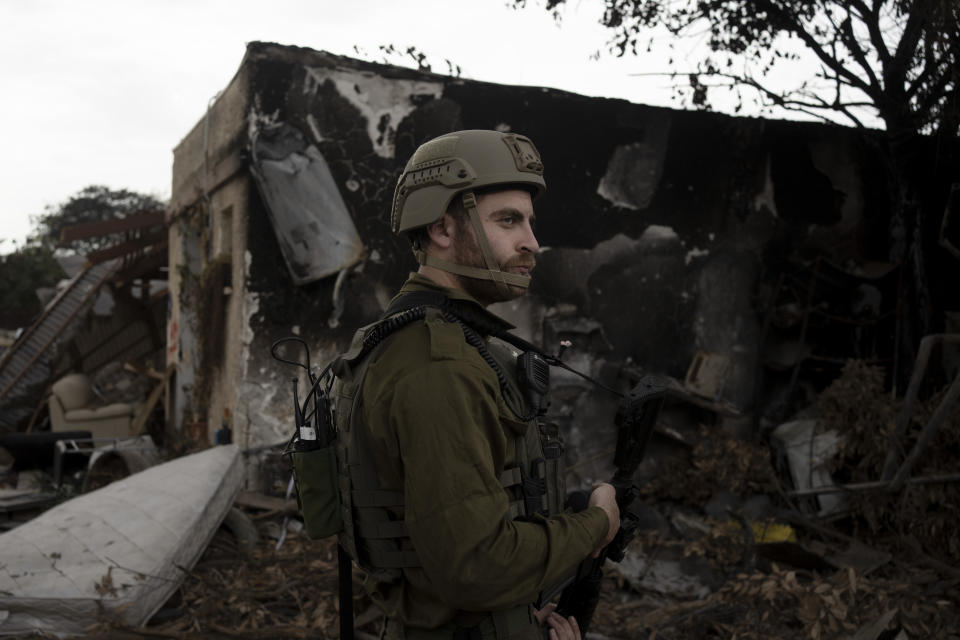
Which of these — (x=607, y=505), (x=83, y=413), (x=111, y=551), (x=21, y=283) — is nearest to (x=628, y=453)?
(x=607, y=505)

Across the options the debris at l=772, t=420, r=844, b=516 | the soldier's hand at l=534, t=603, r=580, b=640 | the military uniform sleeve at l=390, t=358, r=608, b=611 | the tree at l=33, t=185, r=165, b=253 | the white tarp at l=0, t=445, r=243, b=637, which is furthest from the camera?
the tree at l=33, t=185, r=165, b=253

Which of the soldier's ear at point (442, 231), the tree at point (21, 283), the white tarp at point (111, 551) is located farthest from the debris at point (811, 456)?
the tree at point (21, 283)

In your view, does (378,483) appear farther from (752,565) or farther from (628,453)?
(752,565)

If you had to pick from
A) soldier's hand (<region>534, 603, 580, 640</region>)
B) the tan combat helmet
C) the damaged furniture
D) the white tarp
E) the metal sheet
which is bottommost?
the damaged furniture

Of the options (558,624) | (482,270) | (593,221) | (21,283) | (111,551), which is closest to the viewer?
(482,270)

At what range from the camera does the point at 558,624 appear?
192 centimetres

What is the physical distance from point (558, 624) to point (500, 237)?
100 cm

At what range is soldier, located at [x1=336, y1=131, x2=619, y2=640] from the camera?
1419mm

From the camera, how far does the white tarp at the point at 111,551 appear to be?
3605mm

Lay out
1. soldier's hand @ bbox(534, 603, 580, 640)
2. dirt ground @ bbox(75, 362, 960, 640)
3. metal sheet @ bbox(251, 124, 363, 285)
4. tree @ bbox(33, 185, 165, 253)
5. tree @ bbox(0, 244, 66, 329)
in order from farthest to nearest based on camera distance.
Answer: tree @ bbox(33, 185, 165, 253), tree @ bbox(0, 244, 66, 329), metal sheet @ bbox(251, 124, 363, 285), dirt ground @ bbox(75, 362, 960, 640), soldier's hand @ bbox(534, 603, 580, 640)

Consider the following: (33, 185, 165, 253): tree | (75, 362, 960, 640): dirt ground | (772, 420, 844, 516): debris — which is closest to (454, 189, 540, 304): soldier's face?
(75, 362, 960, 640): dirt ground

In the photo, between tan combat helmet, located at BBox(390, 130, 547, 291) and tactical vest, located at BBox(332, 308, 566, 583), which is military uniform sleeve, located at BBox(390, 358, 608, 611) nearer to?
tactical vest, located at BBox(332, 308, 566, 583)

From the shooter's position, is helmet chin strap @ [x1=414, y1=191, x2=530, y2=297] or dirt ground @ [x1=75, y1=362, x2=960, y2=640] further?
dirt ground @ [x1=75, y1=362, x2=960, y2=640]

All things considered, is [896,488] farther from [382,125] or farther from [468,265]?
[382,125]
